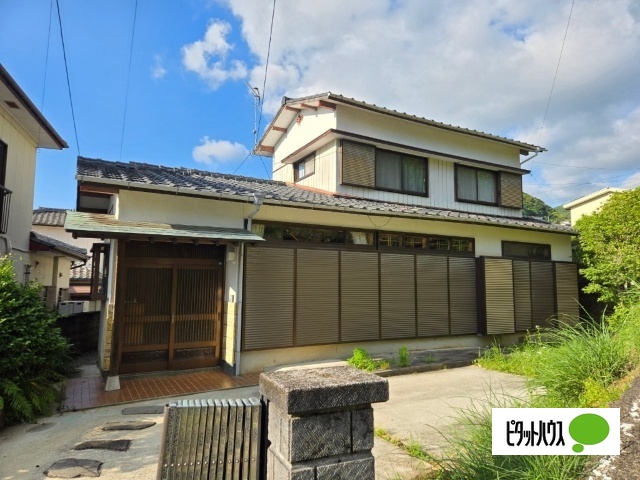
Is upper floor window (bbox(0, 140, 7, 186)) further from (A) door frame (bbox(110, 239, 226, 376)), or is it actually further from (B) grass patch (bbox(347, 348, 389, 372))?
(B) grass patch (bbox(347, 348, 389, 372))

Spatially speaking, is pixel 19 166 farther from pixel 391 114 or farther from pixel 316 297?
pixel 391 114

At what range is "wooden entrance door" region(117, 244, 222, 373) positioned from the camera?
7.05 meters

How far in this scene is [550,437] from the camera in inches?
95.2

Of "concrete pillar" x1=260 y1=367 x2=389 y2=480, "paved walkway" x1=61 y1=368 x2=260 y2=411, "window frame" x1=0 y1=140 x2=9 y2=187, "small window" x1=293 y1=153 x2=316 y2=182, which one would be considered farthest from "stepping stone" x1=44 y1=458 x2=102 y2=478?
"small window" x1=293 y1=153 x2=316 y2=182

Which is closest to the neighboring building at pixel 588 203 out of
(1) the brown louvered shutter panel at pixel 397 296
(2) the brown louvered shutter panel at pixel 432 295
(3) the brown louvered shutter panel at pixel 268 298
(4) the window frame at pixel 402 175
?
(4) the window frame at pixel 402 175

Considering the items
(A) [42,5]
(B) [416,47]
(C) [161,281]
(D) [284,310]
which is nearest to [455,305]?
(D) [284,310]

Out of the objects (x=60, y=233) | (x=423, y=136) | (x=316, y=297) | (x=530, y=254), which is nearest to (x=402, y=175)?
(x=423, y=136)

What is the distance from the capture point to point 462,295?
10.4 metres

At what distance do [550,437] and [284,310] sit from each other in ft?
19.9

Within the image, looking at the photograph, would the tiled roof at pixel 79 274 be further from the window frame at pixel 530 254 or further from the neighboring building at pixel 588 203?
the neighboring building at pixel 588 203

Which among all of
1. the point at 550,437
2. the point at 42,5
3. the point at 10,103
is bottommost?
the point at 550,437

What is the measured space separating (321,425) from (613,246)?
1227 cm

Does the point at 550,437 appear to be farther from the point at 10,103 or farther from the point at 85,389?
the point at 10,103

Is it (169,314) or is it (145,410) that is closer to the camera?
(145,410)
